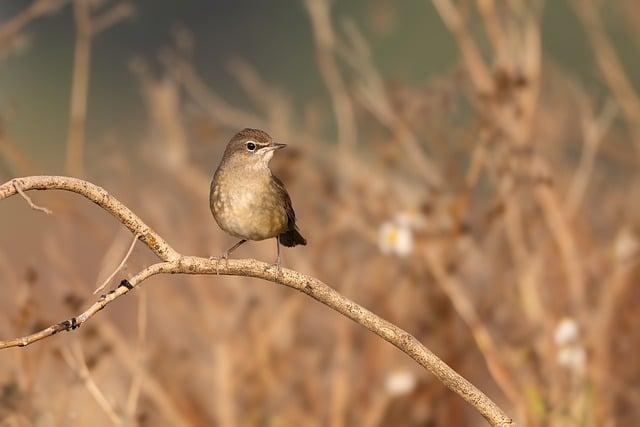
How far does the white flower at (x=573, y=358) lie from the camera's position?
5180mm

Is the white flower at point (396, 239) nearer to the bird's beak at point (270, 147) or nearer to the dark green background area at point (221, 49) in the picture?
the bird's beak at point (270, 147)

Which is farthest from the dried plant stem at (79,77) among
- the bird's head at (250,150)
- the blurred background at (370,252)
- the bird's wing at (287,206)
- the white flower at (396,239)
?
the white flower at (396,239)

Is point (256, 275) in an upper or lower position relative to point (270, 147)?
lower

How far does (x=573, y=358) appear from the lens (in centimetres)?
520

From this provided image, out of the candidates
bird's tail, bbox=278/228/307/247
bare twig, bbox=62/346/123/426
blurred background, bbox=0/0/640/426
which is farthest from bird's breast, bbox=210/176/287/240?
blurred background, bbox=0/0/640/426

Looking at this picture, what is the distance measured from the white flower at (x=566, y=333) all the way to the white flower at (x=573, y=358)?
36 millimetres

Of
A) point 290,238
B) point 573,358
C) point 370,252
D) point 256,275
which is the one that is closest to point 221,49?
point 370,252

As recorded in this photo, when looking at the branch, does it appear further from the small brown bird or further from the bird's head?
the bird's head

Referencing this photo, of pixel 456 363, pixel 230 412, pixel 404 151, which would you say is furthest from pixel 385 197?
pixel 230 412

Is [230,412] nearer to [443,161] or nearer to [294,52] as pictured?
[443,161]

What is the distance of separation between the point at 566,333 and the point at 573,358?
0.43ft

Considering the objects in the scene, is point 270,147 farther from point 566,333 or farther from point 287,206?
point 566,333

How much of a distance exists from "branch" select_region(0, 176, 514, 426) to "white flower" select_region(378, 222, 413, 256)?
2930 millimetres

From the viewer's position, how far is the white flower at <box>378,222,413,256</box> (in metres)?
5.63
